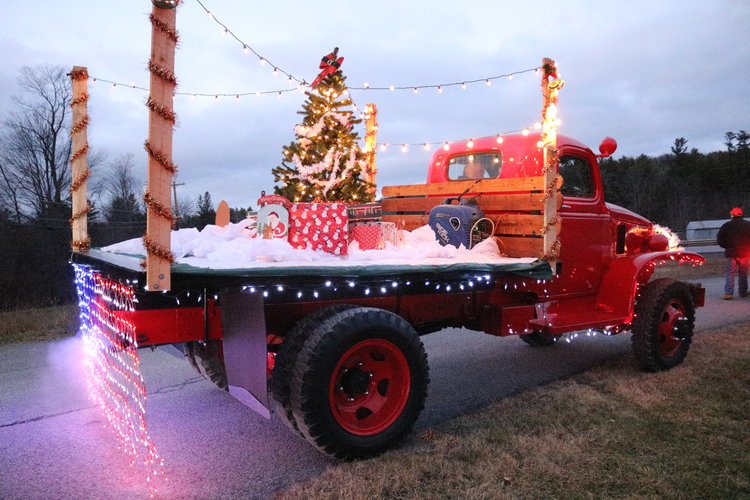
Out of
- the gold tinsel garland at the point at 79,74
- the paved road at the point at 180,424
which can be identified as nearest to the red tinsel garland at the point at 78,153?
the gold tinsel garland at the point at 79,74

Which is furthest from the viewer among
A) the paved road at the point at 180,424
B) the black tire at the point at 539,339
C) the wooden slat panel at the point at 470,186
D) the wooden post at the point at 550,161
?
the black tire at the point at 539,339

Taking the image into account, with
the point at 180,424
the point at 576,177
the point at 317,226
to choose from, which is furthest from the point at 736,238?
the point at 180,424

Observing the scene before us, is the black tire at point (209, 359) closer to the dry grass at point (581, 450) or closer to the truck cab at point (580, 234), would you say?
the dry grass at point (581, 450)

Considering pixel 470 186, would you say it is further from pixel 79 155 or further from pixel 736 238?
pixel 736 238

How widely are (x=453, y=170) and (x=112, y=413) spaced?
4466mm

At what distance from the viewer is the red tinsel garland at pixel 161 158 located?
2.46m

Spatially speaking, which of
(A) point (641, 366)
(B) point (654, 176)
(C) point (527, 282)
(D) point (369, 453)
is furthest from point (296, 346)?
(B) point (654, 176)

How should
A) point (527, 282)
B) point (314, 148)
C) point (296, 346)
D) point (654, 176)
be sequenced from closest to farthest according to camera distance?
point (296, 346)
point (527, 282)
point (314, 148)
point (654, 176)

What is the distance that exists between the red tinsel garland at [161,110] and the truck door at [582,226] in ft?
11.8

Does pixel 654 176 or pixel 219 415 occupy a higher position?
→ pixel 654 176

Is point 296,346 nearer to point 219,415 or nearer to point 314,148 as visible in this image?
point 219,415

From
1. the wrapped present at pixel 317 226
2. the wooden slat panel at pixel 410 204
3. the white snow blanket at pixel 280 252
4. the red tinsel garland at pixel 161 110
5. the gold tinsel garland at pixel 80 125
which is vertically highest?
the gold tinsel garland at pixel 80 125

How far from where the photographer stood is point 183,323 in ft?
10.2

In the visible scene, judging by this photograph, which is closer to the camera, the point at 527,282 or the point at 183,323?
the point at 183,323
